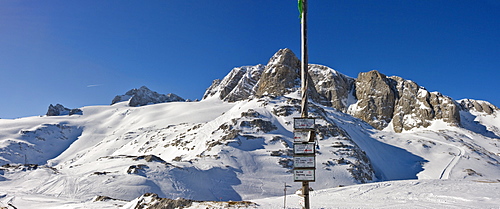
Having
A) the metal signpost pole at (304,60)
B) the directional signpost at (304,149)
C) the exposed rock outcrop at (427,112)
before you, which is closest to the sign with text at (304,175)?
the directional signpost at (304,149)

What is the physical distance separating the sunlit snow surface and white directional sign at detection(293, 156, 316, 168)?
10722mm

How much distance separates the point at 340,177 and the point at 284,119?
99.1ft

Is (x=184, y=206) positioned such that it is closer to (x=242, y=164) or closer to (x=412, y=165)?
(x=242, y=164)

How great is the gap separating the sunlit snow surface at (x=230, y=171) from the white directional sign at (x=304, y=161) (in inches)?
422

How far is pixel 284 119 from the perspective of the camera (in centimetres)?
8881

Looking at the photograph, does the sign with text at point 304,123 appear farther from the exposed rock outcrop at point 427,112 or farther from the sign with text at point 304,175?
the exposed rock outcrop at point 427,112

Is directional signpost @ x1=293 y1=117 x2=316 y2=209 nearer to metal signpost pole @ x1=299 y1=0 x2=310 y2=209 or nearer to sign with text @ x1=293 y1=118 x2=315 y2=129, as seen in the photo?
sign with text @ x1=293 y1=118 x2=315 y2=129

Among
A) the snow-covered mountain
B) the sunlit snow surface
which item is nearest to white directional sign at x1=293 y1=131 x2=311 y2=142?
the sunlit snow surface

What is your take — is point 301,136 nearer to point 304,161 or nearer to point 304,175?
point 304,161

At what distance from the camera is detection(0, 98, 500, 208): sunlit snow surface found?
26.8 m

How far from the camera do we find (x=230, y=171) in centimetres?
5875

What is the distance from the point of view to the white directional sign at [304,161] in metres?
9.24

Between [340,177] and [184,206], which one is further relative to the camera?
[340,177]

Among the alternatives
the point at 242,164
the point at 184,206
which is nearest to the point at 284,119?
the point at 242,164
